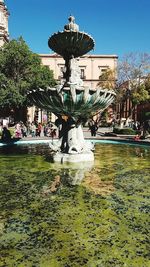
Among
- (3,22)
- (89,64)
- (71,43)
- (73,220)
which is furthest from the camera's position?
(89,64)

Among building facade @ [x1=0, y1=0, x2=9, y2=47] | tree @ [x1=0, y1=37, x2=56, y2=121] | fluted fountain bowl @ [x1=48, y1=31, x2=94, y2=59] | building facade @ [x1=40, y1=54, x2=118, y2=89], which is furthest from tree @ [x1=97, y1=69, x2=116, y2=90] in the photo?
fluted fountain bowl @ [x1=48, y1=31, x2=94, y2=59]

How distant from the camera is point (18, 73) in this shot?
3541 centimetres

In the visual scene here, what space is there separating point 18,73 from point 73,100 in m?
26.3

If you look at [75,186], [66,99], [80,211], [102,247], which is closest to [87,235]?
[102,247]

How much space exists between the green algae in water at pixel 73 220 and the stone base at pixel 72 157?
61.7 inches

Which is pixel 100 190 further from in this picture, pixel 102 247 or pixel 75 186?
pixel 102 247

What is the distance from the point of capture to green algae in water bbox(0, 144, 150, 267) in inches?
160

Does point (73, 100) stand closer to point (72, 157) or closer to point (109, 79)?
point (72, 157)

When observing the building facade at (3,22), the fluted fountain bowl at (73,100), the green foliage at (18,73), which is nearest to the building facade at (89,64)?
the building facade at (3,22)

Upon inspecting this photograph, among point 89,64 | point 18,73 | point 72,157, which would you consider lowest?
point 72,157

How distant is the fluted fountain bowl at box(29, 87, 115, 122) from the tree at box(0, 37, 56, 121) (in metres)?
22.2

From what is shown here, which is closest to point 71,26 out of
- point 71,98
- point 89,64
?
point 71,98

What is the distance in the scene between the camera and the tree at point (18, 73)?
110 feet

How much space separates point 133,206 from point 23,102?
30075 millimetres
